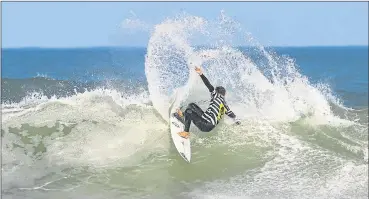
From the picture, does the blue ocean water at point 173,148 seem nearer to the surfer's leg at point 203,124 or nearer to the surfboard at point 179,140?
the surfboard at point 179,140

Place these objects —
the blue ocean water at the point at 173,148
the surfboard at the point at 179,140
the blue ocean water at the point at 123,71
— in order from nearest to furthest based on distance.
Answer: the blue ocean water at the point at 173,148
the surfboard at the point at 179,140
the blue ocean water at the point at 123,71

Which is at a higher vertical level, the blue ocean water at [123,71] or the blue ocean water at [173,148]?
the blue ocean water at [123,71]

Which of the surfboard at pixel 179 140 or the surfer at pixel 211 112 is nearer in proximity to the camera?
the surfer at pixel 211 112

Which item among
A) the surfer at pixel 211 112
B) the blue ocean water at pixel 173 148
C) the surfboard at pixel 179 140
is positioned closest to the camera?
the blue ocean water at pixel 173 148

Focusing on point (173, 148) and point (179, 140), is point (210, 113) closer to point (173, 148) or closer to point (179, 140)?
point (179, 140)

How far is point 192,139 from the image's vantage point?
1063 cm

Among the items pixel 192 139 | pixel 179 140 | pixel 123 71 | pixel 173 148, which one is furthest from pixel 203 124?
pixel 123 71

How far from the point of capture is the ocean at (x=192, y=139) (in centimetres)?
873

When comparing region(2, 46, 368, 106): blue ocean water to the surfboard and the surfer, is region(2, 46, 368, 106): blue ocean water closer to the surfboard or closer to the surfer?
the surfboard

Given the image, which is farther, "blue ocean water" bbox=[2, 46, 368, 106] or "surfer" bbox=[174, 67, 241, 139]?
"blue ocean water" bbox=[2, 46, 368, 106]

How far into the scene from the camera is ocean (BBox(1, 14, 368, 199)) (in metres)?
8.73

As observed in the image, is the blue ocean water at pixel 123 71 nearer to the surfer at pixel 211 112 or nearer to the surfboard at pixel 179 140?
the surfboard at pixel 179 140

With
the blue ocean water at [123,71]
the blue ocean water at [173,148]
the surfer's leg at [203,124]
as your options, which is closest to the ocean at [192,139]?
the blue ocean water at [173,148]

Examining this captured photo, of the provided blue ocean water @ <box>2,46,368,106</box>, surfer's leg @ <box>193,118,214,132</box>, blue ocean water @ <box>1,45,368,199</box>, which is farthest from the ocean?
blue ocean water @ <box>2,46,368,106</box>
